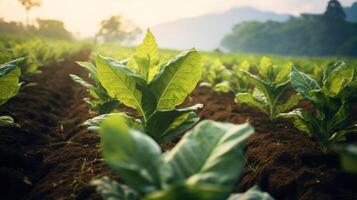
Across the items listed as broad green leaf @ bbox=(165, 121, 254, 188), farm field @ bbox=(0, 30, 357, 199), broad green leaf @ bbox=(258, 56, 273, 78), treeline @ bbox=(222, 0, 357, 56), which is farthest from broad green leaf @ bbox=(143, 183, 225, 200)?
treeline @ bbox=(222, 0, 357, 56)

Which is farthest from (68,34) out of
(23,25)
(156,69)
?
(156,69)

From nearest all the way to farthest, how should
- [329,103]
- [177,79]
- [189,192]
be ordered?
[189,192], [177,79], [329,103]

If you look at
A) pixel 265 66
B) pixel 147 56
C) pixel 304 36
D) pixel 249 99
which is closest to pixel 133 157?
pixel 147 56

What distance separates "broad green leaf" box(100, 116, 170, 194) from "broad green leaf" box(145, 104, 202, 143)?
1083 millimetres

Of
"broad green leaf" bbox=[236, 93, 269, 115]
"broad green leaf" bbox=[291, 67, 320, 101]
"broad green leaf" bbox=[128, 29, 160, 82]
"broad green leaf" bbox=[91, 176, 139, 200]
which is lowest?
"broad green leaf" bbox=[236, 93, 269, 115]

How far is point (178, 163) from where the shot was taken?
127 centimetres

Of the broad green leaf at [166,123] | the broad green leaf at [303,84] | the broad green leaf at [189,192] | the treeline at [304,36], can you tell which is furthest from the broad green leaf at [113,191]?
the treeline at [304,36]

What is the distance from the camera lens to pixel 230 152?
1292 mm

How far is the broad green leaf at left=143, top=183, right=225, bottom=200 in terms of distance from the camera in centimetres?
100

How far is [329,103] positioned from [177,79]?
3.85ft

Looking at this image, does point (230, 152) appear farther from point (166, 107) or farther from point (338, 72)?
point (338, 72)

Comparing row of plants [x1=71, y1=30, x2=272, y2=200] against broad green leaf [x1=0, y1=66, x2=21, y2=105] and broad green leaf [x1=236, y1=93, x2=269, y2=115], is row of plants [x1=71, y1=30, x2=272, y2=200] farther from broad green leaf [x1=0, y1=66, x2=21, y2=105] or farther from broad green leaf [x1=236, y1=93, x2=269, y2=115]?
broad green leaf [x1=236, y1=93, x2=269, y2=115]

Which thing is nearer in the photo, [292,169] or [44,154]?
[292,169]

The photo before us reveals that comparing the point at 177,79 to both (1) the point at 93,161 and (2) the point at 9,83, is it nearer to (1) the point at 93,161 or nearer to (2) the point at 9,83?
(1) the point at 93,161
